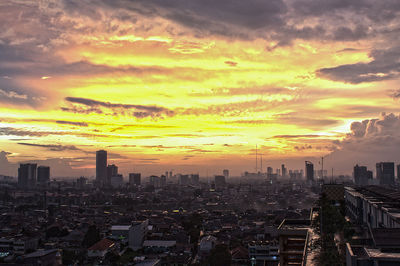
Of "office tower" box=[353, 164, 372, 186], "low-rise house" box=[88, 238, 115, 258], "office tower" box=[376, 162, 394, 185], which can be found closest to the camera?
"low-rise house" box=[88, 238, 115, 258]

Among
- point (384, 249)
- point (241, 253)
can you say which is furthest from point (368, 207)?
point (384, 249)

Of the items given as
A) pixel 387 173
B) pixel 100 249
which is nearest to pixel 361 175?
pixel 387 173

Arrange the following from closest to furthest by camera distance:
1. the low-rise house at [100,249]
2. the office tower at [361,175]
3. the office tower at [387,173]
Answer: the low-rise house at [100,249]
the office tower at [387,173]
the office tower at [361,175]

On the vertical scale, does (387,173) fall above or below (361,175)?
above

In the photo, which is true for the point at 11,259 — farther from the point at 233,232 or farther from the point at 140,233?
the point at 233,232

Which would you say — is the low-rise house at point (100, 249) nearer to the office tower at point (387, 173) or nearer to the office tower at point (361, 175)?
the office tower at point (387, 173)

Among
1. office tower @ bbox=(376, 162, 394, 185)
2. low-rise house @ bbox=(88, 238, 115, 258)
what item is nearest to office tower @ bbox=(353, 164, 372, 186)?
office tower @ bbox=(376, 162, 394, 185)

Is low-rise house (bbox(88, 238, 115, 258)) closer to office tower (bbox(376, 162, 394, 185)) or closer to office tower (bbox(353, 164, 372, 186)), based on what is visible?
office tower (bbox(376, 162, 394, 185))

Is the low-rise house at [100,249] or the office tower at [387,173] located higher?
the office tower at [387,173]

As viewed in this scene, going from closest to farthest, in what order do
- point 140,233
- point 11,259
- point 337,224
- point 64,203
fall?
point 337,224, point 11,259, point 140,233, point 64,203

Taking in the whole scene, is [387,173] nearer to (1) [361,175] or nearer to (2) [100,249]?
(1) [361,175]

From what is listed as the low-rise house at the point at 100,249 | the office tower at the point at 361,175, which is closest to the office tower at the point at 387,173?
the office tower at the point at 361,175
